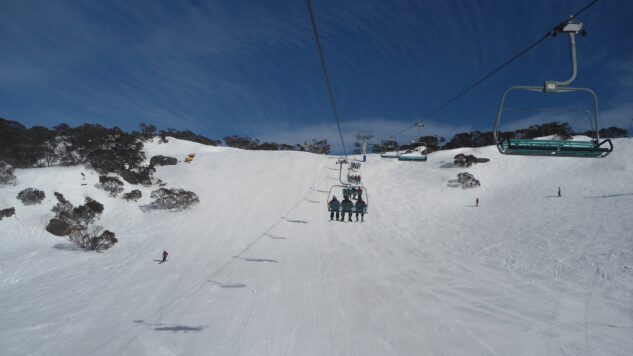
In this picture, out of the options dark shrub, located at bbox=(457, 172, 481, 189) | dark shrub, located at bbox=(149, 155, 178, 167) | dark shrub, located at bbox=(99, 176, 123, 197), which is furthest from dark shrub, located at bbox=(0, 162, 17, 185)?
dark shrub, located at bbox=(457, 172, 481, 189)

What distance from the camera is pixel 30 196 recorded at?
108 ft

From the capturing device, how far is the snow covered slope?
13914 mm

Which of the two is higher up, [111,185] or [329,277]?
[111,185]

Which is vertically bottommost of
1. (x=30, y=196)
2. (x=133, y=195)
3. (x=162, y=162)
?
(x=30, y=196)

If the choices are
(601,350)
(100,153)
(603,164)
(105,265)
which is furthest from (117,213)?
(603,164)

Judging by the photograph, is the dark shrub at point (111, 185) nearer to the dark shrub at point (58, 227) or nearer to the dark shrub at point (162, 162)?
the dark shrub at point (58, 227)

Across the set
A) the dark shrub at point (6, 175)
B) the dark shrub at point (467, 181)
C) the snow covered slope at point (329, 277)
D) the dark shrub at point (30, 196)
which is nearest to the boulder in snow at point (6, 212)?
the snow covered slope at point (329, 277)

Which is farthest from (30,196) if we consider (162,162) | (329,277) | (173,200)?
(329,277)

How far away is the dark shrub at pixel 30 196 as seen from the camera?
107 ft

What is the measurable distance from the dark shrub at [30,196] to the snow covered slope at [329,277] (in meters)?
0.60

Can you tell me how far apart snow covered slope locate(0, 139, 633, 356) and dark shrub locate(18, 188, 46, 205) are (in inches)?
23.7

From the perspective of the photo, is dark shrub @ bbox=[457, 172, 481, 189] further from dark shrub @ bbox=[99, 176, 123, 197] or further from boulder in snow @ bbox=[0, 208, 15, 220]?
boulder in snow @ bbox=[0, 208, 15, 220]

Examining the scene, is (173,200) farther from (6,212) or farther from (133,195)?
(6,212)

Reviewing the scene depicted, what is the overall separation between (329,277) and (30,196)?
31.4 meters
